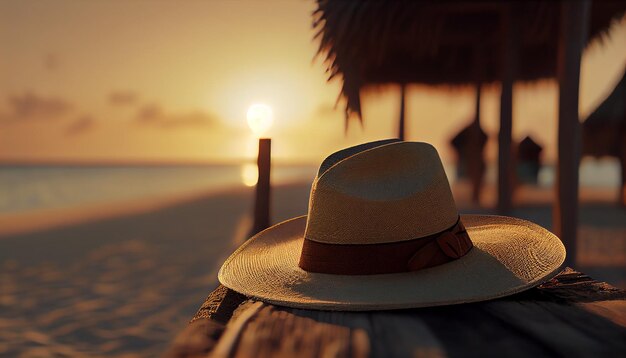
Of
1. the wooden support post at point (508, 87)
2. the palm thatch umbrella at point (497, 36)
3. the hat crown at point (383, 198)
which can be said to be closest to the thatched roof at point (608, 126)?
the palm thatch umbrella at point (497, 36)

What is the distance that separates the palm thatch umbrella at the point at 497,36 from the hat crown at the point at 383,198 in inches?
78.8

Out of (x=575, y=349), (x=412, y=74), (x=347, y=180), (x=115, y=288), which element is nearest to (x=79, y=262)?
(x=115, y=288)

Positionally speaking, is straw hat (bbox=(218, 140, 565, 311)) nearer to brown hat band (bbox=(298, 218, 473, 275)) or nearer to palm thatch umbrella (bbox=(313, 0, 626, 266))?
brown hat band (bbox=(298, 218, 473, 275))

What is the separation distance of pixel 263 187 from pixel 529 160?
21818 mm

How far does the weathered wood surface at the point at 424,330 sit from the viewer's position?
1.02 meters

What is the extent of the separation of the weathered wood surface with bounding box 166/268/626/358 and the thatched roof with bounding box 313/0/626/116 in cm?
230

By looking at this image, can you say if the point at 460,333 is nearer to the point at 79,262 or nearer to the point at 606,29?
the point at 606,29

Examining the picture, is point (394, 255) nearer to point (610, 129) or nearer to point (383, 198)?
point (383, 198)

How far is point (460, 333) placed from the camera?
111cm

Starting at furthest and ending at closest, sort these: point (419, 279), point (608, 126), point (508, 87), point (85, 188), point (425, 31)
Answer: point (85, 188), point (608, 126), point (425, 31), point (508, 87), point (419, 279)

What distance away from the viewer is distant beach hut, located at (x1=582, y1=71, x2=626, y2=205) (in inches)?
444

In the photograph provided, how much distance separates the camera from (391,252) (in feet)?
4.48

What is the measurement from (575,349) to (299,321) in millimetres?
613

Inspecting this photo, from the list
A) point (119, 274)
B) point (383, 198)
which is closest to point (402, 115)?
point (119, 274)
